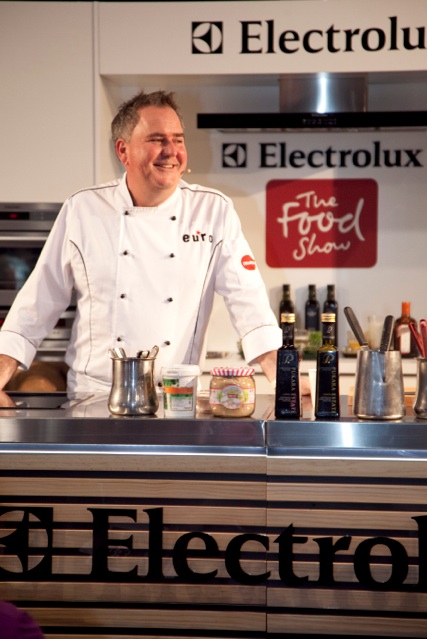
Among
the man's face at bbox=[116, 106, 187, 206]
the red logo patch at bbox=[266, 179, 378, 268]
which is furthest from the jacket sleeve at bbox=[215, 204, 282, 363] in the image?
the red logo patch at bbox=[266, 179, 378, 268]

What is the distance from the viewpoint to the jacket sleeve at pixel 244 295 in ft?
9.19

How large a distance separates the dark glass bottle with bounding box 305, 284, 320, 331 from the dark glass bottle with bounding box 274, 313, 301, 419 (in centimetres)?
250

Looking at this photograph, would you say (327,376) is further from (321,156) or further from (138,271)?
(321,156)

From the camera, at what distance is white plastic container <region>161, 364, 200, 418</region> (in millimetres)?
2197

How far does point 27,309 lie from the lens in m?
2.90

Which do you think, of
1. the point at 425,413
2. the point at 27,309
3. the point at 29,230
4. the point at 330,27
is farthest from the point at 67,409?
the point at 330,27

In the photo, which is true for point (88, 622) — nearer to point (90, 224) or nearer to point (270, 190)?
point (90, 224)

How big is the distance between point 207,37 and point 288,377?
2444mm

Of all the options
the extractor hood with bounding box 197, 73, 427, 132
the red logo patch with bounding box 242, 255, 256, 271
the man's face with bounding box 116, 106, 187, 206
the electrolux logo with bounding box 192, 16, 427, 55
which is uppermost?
the electrolux logo with bounding box 192, 16, 427, 55

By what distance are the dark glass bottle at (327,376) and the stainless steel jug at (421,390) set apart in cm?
19

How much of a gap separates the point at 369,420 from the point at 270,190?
9.25ft

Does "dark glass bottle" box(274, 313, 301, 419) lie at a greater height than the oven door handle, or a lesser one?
lesser

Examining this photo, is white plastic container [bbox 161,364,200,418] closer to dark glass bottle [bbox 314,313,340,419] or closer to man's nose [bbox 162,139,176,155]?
dark glass bottle [bbox 314,313,340,419]

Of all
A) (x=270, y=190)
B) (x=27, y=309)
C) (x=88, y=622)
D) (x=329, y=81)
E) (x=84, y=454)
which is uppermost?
(x=329, y=81)
